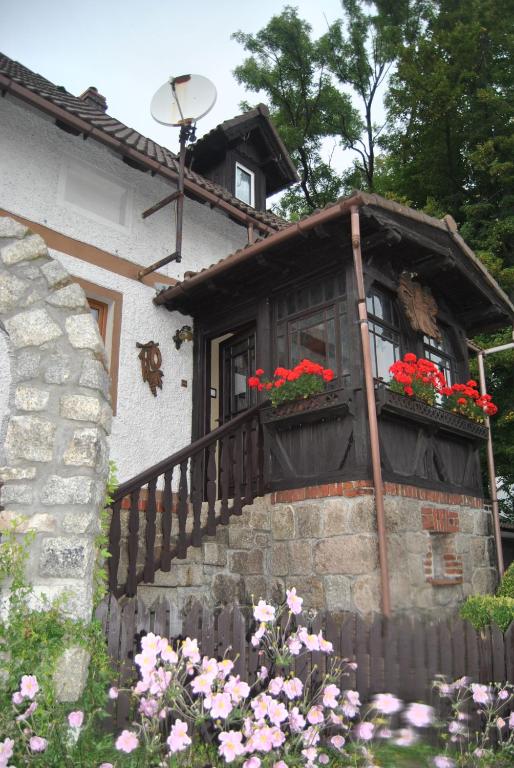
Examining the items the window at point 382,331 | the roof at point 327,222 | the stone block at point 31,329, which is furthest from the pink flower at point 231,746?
the roof at point 327,222

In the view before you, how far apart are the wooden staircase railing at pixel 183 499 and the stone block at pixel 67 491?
1723 mm

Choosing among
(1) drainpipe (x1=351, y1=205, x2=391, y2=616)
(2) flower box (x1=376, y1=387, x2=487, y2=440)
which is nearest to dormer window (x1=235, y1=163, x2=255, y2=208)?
(1) drainpipe (x1=351, y1=205, x2=391, y2=616)

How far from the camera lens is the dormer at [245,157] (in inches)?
429

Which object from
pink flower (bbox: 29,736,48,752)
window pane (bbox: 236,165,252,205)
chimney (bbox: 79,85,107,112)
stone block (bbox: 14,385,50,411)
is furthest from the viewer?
window pane (bbox: 236,165,252,205)

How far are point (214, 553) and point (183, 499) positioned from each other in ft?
3.00

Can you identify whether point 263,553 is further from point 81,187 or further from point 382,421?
point 81,187

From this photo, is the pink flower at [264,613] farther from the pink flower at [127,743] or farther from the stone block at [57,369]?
the stone block at [57,369]

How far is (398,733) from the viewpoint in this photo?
3727 mm

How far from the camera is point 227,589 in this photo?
646 cm

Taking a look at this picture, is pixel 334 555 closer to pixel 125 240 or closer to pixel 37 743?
pixel 37 743

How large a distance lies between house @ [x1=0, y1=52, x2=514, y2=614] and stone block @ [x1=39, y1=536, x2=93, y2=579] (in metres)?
1.88

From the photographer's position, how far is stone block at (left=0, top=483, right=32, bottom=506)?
322 centimetres

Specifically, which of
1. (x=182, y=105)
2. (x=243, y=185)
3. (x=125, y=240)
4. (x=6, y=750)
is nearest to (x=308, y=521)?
(x=6, y=750)

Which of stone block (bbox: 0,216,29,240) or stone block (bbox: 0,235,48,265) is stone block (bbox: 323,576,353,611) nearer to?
stone block (bbox: 0,235,48,265)
